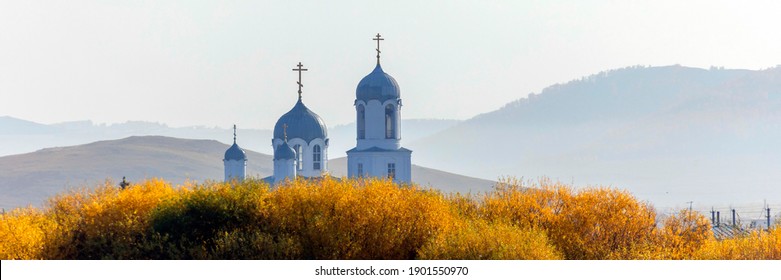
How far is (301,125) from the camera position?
71.1m

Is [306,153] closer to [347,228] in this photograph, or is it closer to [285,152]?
[285,152]

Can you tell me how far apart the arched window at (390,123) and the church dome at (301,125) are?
406cm

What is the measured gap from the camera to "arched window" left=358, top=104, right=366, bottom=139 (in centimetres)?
6925

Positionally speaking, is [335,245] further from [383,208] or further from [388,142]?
[388,142]

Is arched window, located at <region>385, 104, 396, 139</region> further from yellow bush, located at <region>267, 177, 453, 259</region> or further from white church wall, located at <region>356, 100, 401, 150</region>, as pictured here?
yellow bush, located at <region>267, 177, 453, 259</region>

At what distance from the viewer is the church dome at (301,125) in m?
70.9

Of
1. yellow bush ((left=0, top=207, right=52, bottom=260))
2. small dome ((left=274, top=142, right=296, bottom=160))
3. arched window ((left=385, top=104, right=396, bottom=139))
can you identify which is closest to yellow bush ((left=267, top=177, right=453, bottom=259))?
yellow bush ((left=0, top=207, right=52, bottom=260))

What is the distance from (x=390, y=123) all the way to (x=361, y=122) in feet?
5.04

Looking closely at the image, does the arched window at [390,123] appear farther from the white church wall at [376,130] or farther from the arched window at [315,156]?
the arched window at [315,156]

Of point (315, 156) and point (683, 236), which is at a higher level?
point (315, 156)

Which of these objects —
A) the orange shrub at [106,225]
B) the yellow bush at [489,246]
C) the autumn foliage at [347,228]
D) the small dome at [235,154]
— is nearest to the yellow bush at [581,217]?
the autumn foliage at [347,228]

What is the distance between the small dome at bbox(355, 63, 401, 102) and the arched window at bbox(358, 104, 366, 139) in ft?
1.95

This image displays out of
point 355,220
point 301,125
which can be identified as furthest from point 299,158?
point 355,220

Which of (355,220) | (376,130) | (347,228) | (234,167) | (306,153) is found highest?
(376,130)
